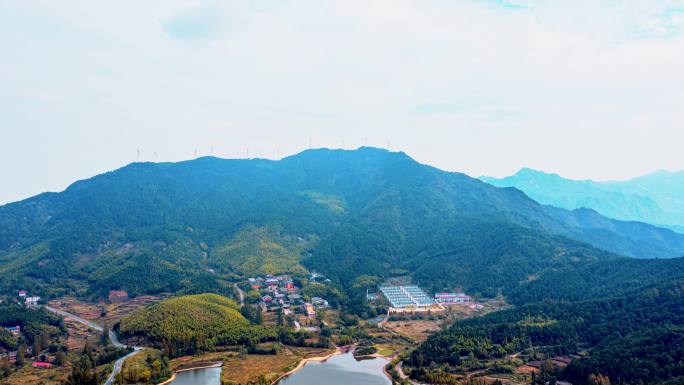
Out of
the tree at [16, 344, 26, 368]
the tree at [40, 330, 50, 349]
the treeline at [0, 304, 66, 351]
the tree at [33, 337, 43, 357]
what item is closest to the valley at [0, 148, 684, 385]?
the treeline at [0, 304, 66, 351]

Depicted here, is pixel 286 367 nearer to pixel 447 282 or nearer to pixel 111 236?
pixel 447 282

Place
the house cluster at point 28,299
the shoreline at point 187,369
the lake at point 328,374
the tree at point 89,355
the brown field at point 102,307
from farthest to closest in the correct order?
the house cluster at point 28,299, the brown field at point 102,307, the tree at point 89,355, the lake at point 328,374, the shoreline at point 187,369

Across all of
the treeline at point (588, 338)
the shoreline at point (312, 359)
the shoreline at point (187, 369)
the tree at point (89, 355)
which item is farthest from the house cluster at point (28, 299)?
the treeline at point (588, 338)

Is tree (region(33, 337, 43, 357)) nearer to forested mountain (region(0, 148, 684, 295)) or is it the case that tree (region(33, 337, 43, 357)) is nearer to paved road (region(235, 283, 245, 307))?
paved road (region(235, 283, 245, 307))

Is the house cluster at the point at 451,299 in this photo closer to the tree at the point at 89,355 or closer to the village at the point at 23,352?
the tree at the point at 89,355

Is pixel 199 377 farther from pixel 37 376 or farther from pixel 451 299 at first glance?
pixel 451 299

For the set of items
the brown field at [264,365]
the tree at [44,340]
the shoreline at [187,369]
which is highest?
the tree at [44,340]
